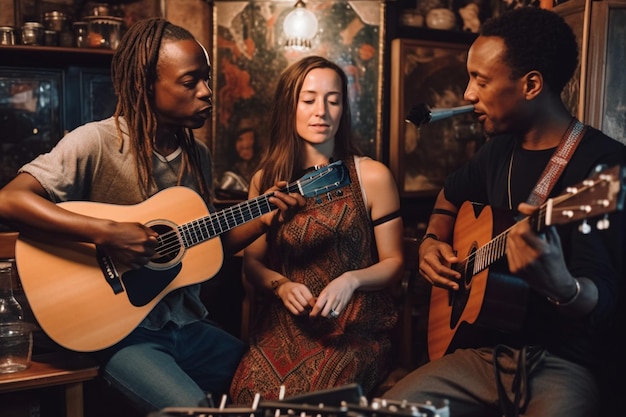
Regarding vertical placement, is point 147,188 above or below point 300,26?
below

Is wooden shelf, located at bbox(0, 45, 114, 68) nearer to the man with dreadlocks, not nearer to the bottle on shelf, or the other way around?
the man with dreadlocks

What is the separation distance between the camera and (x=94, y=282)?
7.47 feet

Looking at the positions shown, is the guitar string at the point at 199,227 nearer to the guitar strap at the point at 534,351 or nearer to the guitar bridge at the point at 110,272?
the guitar bridge at the point at 110,272

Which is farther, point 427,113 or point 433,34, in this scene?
point 433,34

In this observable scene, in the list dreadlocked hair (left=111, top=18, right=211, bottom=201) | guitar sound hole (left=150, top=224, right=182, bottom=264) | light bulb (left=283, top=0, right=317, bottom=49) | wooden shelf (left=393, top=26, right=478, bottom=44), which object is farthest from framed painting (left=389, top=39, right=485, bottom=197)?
guitar sound hole (left=150, top=224, right=182, bottom=264)

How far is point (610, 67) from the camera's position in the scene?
2.86m

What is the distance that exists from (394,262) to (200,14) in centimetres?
249

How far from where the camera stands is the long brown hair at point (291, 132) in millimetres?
2727

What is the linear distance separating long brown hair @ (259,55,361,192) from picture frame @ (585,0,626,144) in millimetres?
1039

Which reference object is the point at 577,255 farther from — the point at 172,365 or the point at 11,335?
the point at 11,335

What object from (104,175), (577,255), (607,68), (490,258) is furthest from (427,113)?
(104,175)

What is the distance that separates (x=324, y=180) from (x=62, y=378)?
1135 mm

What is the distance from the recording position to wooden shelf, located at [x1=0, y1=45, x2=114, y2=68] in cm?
352

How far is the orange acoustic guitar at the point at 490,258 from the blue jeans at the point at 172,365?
0.81 meters
